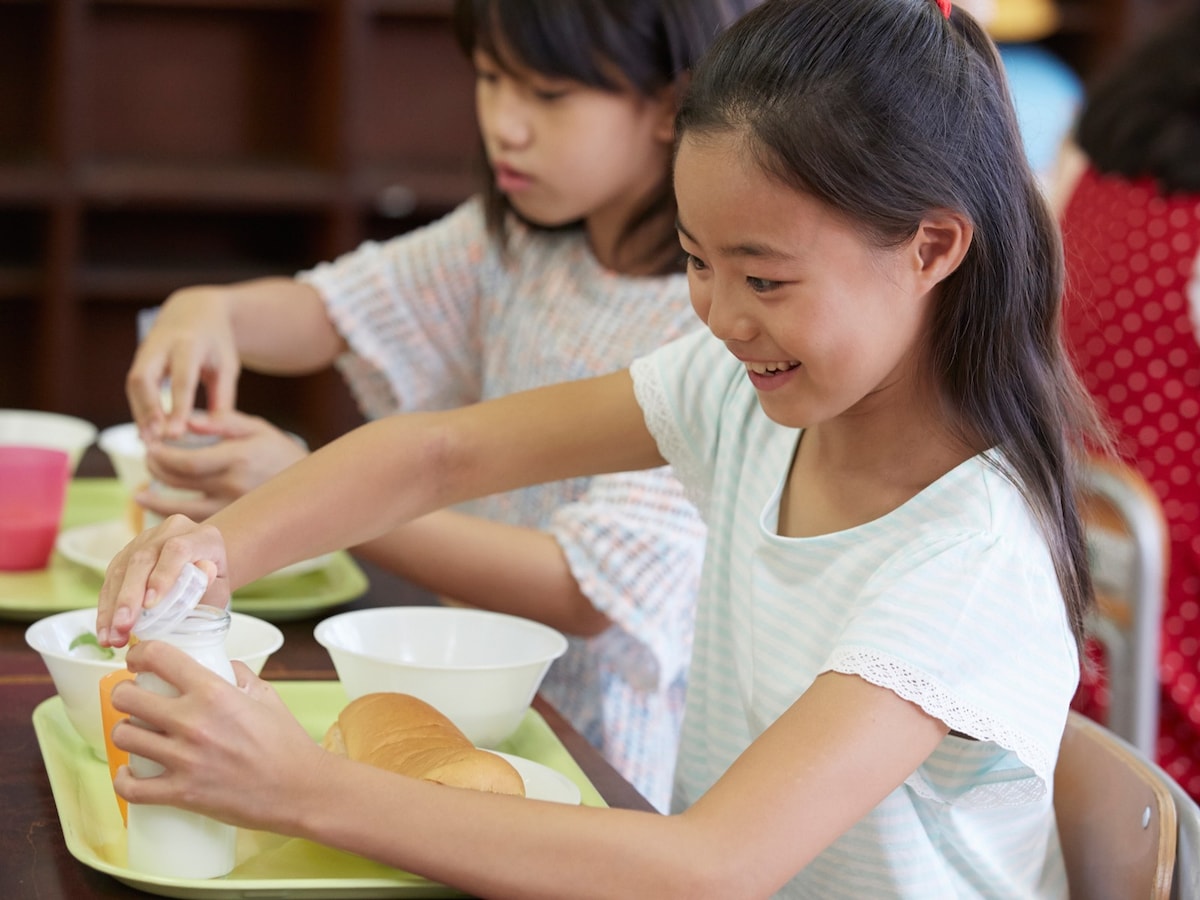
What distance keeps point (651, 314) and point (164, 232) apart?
214 cm

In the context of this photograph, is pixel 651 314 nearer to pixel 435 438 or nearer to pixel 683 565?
pixel 683 565

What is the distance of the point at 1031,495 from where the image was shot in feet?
3.11

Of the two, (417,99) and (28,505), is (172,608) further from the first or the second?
(417,99)

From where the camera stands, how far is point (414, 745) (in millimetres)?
886

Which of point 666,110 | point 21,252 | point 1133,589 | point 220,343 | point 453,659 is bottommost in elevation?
point 21,252

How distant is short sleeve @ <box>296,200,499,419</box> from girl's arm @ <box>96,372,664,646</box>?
566 millimetres

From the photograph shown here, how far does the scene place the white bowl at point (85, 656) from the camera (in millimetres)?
936

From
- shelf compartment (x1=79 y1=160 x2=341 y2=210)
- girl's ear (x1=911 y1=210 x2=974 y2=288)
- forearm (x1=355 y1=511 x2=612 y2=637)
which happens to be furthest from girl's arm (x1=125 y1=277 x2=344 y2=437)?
shelf compartment (x1=79 y1=160 x2=341 y2=210)

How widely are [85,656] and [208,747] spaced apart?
0.93 feet

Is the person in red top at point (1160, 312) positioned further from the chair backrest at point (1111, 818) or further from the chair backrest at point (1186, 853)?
the chair backrest at point (1186, 853)

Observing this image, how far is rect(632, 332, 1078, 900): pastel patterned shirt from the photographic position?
0.86m

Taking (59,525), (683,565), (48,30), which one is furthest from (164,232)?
(683,565)

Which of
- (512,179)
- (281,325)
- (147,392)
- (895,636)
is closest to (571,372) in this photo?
(512,179)

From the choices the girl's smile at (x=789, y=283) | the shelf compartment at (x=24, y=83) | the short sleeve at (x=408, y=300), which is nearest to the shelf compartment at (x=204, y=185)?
the shelf compartment at (x=24, y=83)
